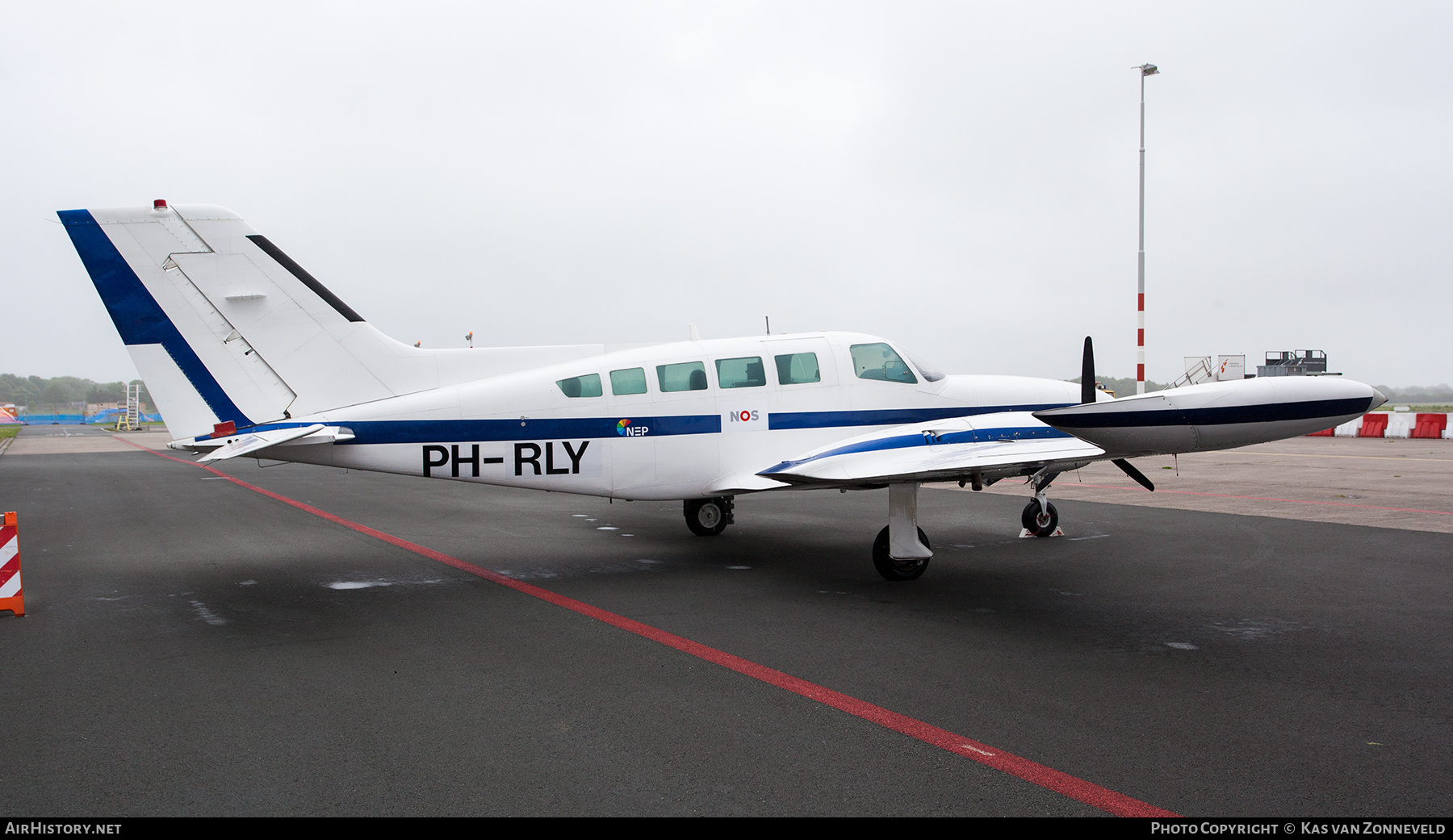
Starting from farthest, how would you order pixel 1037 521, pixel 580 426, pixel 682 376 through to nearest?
pixel 1037 521, pixel 682 376, pixel 580 426

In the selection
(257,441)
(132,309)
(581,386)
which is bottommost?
(257,441)

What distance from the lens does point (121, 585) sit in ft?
28.9

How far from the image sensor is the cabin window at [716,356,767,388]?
9734 millimetres

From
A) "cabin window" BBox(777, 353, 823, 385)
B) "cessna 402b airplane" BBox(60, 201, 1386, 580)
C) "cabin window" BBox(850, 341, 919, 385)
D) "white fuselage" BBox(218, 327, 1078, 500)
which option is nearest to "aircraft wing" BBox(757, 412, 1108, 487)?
"cessna 402b airplane" BBox(60, 201, 1386, 580)

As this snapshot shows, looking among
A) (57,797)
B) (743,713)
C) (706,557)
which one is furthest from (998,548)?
(57,797)

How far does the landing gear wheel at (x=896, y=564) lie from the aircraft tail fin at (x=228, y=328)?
499cm

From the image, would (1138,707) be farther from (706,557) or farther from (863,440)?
(706,557)

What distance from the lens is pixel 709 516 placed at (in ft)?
39.0

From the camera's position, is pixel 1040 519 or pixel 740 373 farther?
pixel 1040 519

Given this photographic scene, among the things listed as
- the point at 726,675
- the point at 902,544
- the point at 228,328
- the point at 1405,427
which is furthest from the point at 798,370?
the point at 1405,427

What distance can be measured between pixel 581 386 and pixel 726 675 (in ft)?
15.2

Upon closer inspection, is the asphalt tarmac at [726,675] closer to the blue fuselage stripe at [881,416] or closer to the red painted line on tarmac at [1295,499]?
the blue fuselage stripe at [881,416]

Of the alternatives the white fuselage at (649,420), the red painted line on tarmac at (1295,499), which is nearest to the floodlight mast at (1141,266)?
the red painted line on tarmac at (1295,499)

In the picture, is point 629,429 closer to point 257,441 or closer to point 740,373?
point 740,373
